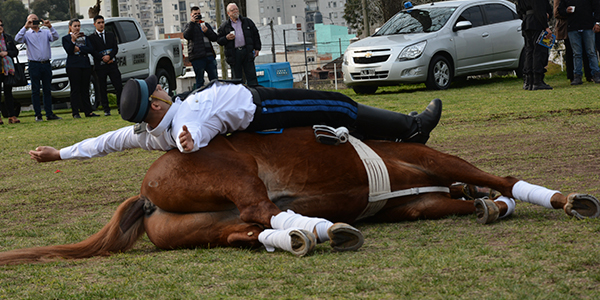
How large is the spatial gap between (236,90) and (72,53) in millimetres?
10778

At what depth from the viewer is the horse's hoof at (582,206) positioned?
339 centimetres

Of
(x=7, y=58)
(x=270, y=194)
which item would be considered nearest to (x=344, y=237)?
(x=270, y=194)

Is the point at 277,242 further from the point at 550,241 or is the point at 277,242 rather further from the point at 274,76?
the point at 274,76

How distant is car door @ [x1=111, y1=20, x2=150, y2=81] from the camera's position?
1634cm

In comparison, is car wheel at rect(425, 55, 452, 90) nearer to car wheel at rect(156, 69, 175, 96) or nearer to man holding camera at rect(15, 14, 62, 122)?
car wheel at rect(156, 69, 175, 96)

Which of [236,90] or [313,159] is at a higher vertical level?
[236,90]

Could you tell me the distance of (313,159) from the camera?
3.72 m

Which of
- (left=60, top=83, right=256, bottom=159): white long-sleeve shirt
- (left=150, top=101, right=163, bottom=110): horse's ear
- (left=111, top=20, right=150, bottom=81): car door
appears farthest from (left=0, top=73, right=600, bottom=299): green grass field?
(left=111, top=20, right=150, bottom=81): car door

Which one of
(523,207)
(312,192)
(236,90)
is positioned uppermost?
(236,90)

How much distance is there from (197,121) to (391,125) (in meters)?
1.36

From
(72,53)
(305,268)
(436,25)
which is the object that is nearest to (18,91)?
(72,53)

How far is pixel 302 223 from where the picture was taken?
320 centimetres

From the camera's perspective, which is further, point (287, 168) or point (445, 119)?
point (445, 119)

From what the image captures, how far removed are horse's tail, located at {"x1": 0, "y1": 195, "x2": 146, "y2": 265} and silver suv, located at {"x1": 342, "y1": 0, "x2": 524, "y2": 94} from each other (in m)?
11.0
